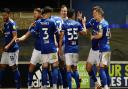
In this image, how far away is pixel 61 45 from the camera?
14391 mm

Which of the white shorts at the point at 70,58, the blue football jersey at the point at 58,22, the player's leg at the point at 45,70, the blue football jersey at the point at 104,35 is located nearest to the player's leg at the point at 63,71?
the white shorts at the point at 70,58

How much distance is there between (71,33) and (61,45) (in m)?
0.44

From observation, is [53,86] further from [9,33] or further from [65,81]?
[9,33]

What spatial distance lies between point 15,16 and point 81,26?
9128 mm

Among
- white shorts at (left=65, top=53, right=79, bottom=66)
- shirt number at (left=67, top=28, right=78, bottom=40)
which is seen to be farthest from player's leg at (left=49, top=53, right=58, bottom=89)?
shirt number at (left=67, top=28, right=78, bottom=40)

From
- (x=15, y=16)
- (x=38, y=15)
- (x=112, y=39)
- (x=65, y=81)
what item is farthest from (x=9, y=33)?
(x=15, y=16)

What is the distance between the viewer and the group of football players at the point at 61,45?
13766 millimetres

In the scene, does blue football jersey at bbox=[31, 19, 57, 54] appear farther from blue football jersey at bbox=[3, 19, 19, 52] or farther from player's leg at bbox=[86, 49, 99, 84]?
blue football jersey at bbox=[3, 19, 19, 52]

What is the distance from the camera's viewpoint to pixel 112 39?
16.8m

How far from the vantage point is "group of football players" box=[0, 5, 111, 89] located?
13766 millimetres

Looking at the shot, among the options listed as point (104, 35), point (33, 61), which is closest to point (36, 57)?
point (33, 61)

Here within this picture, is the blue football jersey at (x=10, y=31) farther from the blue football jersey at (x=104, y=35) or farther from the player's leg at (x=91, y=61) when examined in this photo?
the blue football jersey at (x=104, y=35)

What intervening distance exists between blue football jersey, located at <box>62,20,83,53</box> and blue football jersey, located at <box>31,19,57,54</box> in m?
0.61

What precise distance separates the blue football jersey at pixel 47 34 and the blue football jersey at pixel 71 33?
611mm
